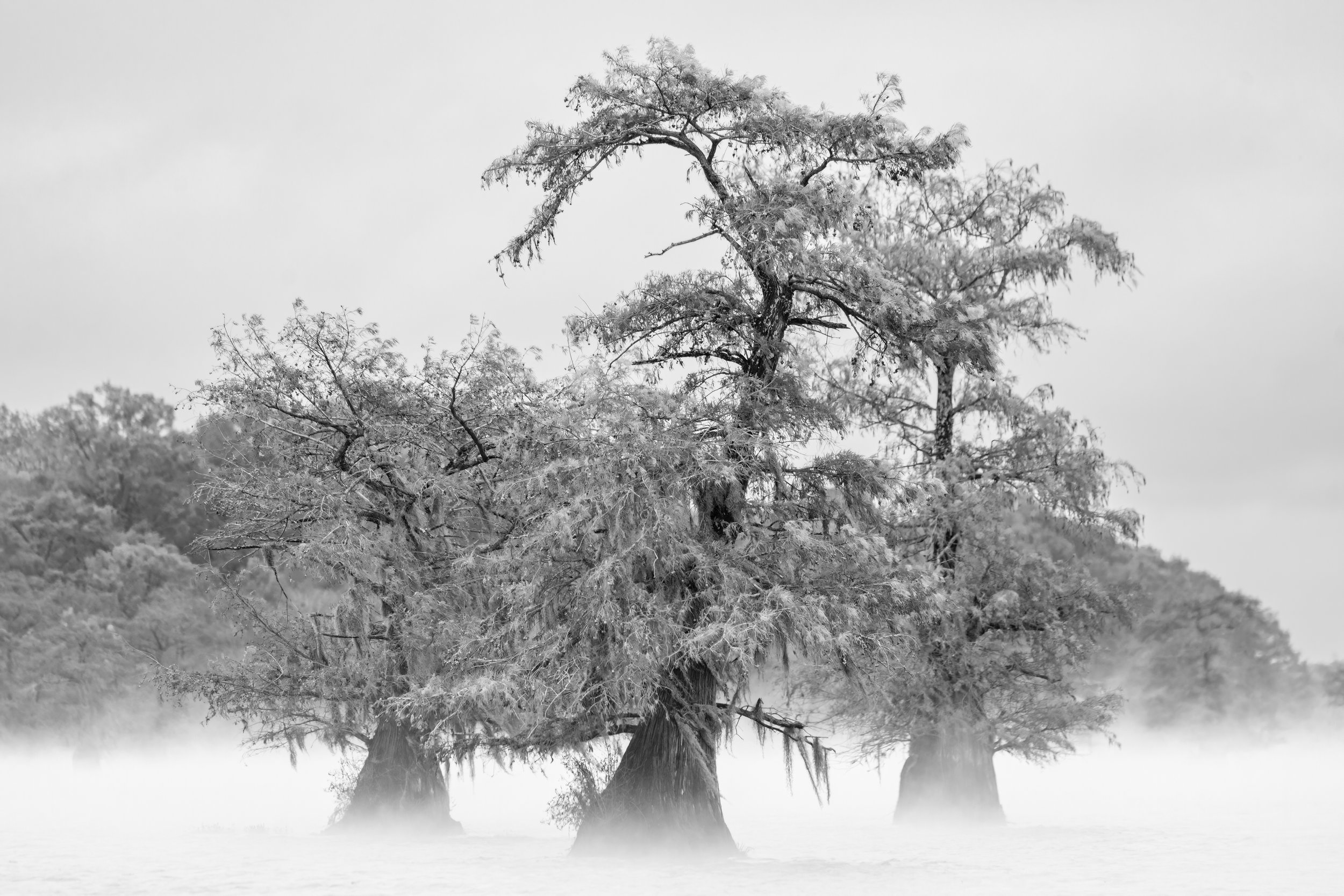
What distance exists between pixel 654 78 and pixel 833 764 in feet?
104

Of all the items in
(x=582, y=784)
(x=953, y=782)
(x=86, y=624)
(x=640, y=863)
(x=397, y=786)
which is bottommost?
(x=640, y=863)

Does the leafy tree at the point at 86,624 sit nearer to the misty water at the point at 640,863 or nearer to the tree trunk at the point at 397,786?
the misty water at the point at 640,863

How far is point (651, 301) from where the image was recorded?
756 inches

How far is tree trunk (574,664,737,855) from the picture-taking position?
18.0m

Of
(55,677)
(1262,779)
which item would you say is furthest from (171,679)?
(1262,779)

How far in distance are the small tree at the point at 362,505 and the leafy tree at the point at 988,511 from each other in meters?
6.39

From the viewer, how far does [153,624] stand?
4356 centimetres

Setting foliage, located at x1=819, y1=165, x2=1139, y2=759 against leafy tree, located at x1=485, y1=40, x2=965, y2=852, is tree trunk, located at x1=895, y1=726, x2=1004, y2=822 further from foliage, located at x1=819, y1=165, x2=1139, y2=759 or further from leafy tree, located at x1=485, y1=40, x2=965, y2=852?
leafy tree, located at x1=485, y1=40, x2=965, y2=852

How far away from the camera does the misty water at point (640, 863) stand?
15898 mm

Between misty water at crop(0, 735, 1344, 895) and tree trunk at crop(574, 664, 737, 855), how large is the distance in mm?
604

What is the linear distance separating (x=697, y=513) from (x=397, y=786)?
25.6ft

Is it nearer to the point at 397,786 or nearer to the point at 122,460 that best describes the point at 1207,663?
the point at 397,786

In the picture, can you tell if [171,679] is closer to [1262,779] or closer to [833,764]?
[833,764]

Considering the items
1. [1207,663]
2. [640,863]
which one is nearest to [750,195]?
[640,863]
